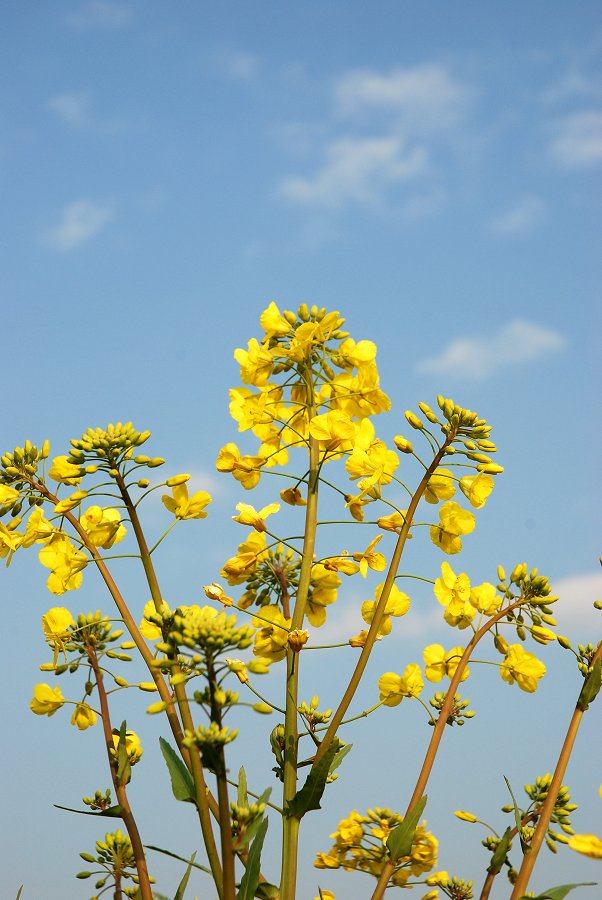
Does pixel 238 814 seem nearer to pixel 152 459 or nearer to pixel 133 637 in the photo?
pixel 133 637

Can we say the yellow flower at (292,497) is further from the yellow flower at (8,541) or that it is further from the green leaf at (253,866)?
the green leaf at (253,866)

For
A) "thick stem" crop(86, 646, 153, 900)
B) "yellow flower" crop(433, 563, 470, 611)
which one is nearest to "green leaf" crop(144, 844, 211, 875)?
"thick stem" crop(86, 646, 153, 900)

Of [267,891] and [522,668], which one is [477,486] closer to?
[522,668]

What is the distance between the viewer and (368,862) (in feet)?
10.1

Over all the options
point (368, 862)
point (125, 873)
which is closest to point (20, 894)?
point (125, 873)

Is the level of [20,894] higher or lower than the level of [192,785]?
lower

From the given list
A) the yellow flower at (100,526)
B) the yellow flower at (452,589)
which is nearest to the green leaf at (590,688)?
the yellow flower at (452,589)

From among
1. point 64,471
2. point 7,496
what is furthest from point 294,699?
point 7,496

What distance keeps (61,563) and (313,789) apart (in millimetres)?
989

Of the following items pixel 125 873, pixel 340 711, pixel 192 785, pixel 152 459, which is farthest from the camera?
pixel 125 873

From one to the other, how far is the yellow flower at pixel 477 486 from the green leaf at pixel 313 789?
829 millimetres

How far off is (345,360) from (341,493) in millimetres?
422

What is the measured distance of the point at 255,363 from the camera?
9.84 feet

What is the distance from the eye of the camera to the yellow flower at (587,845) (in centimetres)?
173
